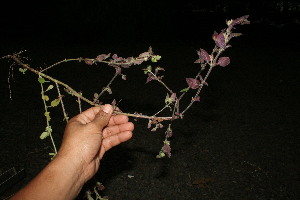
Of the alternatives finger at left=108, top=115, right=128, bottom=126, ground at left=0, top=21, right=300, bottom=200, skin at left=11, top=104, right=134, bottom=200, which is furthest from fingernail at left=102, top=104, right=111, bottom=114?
ground at left=0, top=21, right=300, bottom=200

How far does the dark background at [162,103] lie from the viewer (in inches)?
136

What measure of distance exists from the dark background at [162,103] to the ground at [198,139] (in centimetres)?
2

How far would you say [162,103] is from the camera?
18.2 feet

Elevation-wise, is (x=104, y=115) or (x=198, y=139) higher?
(x=104, y=115)

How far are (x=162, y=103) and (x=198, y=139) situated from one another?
147 cm

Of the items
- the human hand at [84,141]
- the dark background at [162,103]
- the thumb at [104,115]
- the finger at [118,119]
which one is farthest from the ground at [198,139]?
the thumb at [104,115]

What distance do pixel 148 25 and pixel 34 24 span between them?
6.65 meters

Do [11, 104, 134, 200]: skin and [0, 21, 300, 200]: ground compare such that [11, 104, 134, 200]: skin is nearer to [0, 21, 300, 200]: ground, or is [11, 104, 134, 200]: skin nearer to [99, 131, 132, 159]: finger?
[99, 131, 132, 159]: finger

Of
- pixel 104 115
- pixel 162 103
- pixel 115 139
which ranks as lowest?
pixel 162 103

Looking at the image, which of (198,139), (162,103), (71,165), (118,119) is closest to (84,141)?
(71,165)

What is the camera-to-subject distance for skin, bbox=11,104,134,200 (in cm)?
147

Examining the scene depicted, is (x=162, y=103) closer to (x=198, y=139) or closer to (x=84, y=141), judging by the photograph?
(x=198, y=139)

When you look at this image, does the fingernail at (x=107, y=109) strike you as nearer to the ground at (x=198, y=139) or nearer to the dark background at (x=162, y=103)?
the ground at (x=198, y=139)

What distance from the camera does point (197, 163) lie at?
376 cm
